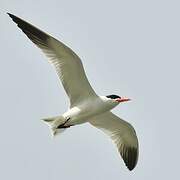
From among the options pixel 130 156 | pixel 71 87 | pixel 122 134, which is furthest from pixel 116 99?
pixel 130 156

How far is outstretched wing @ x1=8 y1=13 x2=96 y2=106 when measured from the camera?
727 inches

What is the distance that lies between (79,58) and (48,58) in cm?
73

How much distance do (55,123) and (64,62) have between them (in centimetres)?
139

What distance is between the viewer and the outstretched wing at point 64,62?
18.5m

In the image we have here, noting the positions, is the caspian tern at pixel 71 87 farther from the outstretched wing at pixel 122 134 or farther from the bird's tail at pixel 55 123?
the outstretched wing at pixel 122 134

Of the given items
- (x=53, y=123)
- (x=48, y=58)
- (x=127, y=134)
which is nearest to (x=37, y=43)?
(x=48, y=58)

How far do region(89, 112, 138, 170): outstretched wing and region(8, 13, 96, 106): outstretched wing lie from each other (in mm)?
1242

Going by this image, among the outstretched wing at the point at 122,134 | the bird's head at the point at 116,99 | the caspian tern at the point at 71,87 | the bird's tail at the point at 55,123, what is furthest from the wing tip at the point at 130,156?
the bird's tail at the point at 55,123

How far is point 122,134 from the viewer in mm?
20531

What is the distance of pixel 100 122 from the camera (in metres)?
20.4

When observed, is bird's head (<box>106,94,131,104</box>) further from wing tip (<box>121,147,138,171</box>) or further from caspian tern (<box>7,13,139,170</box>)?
wing tip (<box>121,147,138,171</box>)

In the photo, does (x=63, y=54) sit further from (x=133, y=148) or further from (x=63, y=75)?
(x=133, y=148)

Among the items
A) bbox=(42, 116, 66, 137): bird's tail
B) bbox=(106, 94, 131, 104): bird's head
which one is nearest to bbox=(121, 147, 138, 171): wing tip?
bbox=(106, 94, 131, 104): bird's head

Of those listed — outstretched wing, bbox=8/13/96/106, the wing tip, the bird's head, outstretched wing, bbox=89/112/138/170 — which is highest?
outstretched wing, bbox=8/13/96/106
